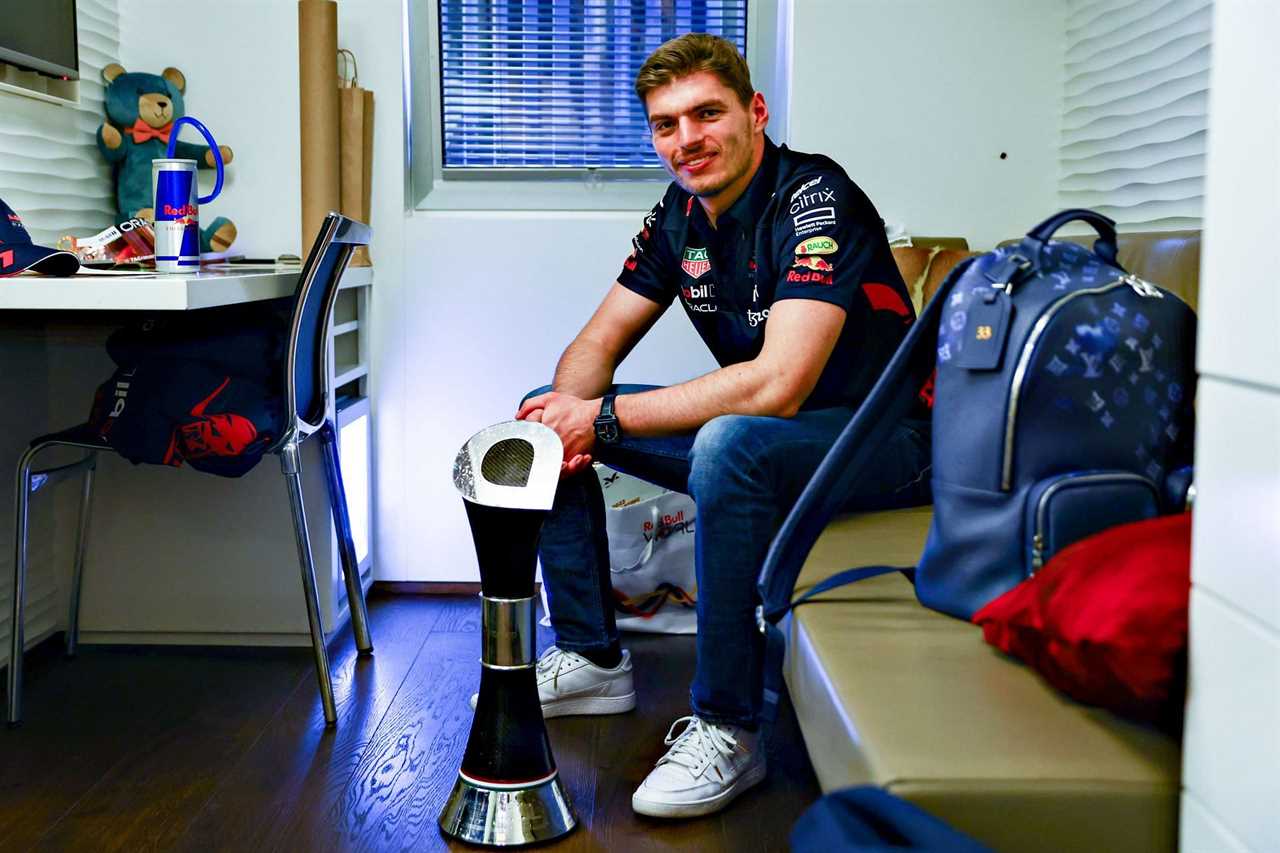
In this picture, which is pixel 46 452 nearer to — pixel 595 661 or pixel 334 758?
pixel 334 758

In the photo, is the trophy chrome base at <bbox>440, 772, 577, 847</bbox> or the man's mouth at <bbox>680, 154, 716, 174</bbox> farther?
the man's mouth at <bbox>680, 154, 716, 174</bbox>

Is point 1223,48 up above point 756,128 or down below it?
below

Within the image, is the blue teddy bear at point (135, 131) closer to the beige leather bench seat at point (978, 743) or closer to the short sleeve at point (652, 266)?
the short sleeve at point (652, 266)

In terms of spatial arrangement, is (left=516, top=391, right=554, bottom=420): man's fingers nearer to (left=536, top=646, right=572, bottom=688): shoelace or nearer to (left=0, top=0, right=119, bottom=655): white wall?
(left=536, top=646, right=572, bottom=688): shoelace

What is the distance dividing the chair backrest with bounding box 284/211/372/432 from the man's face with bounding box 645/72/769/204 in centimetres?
57

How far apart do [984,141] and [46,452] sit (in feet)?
7.02

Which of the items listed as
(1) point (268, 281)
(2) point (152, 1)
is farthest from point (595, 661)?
(2) point (152, 1)

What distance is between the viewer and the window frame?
3.04 metres

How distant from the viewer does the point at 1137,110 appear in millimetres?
2590

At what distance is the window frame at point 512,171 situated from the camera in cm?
304

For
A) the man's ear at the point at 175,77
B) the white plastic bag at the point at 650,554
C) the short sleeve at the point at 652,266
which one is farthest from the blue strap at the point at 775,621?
the man's ear at the point at 175,77

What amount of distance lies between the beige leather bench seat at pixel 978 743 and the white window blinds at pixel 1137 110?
1391 mm

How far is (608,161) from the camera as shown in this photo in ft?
10.3

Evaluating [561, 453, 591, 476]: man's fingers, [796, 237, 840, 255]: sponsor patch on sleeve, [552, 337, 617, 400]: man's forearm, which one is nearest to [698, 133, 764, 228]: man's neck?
[796, 237, 840, 255]: sponsor patch on sleeve
